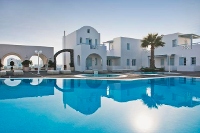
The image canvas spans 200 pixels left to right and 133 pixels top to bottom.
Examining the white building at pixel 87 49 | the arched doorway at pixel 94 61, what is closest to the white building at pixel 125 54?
the arched doorway at pixel 94 61

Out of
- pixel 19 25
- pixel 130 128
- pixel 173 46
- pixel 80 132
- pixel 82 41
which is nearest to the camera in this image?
pixel 80 132

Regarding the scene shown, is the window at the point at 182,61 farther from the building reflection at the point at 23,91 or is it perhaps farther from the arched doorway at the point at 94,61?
the building reflection at the point at 23,91

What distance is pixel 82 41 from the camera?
29.5 meters

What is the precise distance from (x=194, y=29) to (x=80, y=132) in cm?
3368

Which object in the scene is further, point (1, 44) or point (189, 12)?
point (1, 44)

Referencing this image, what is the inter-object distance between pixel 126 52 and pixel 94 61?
A: 8.26 metres

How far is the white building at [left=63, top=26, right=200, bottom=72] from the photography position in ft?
92.2

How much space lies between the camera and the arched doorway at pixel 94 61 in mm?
30314

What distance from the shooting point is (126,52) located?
3491 cm

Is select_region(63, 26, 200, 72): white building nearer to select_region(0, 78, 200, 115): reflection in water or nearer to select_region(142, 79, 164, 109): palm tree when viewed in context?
A: select_region(0, 78, 200, 115): reflection in water

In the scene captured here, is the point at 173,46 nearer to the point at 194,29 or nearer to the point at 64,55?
the point at 194,29

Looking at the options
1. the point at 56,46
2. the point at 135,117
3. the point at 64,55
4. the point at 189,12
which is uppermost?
the point at 189,12

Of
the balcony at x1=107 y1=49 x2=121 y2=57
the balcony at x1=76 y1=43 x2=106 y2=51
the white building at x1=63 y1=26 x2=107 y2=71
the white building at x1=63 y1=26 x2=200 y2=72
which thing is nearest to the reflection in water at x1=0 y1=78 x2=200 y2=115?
the white building at x1=63 y1=26 x2=107 y2=71

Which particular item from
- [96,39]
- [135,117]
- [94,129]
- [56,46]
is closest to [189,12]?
[96,39]
